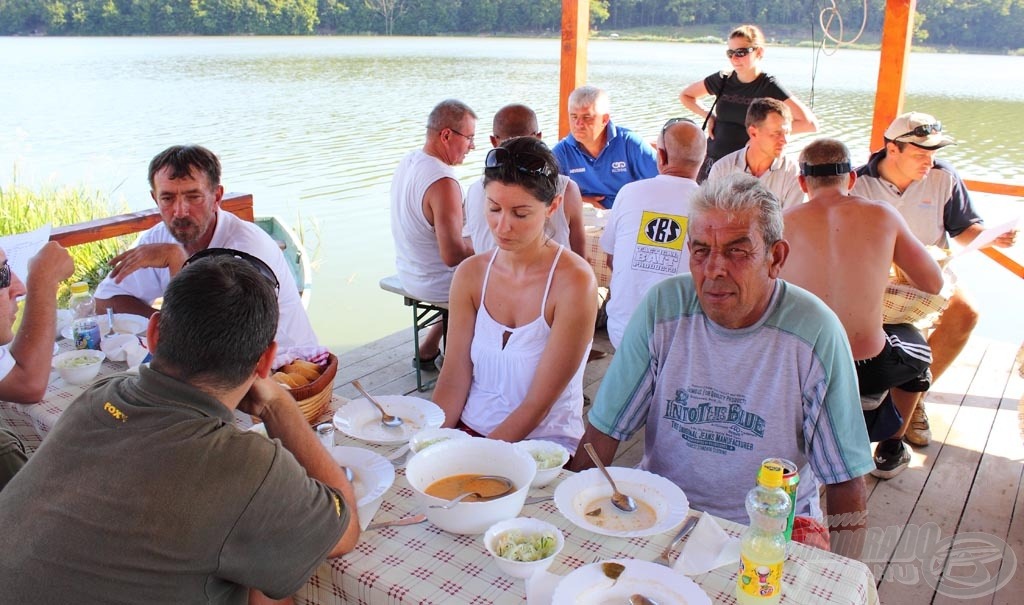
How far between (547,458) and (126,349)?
1501mm

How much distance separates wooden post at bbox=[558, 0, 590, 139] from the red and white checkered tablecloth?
451cm

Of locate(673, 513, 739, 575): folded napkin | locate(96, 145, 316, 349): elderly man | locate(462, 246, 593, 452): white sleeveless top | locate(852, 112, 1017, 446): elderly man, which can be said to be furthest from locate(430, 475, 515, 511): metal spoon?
locate(852, 112, 1017, 446): elderly man

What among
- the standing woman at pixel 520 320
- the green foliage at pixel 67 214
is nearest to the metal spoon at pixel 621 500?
the standing woman at pixel 520 320

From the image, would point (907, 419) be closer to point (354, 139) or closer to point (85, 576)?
point (85, 576)

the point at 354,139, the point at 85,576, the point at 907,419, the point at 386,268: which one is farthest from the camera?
the point at 354,139

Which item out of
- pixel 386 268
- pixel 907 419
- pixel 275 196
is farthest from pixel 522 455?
pixel 275 196

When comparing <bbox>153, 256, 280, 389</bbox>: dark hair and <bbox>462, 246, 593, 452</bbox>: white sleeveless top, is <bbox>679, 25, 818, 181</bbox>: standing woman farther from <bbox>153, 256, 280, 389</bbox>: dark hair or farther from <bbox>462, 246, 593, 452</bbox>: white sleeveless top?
<bbox>153, 256, 280, 389</bbox>: dark hair

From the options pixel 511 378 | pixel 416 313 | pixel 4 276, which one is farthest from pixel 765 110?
pixel 4 276

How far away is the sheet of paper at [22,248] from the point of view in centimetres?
226

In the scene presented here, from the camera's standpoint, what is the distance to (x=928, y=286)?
9.36 feet

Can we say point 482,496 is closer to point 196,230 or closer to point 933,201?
point 196,230

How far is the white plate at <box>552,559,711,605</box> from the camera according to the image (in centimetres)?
118

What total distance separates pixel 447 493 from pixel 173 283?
672 mm

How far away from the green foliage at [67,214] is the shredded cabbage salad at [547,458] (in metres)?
4.98
